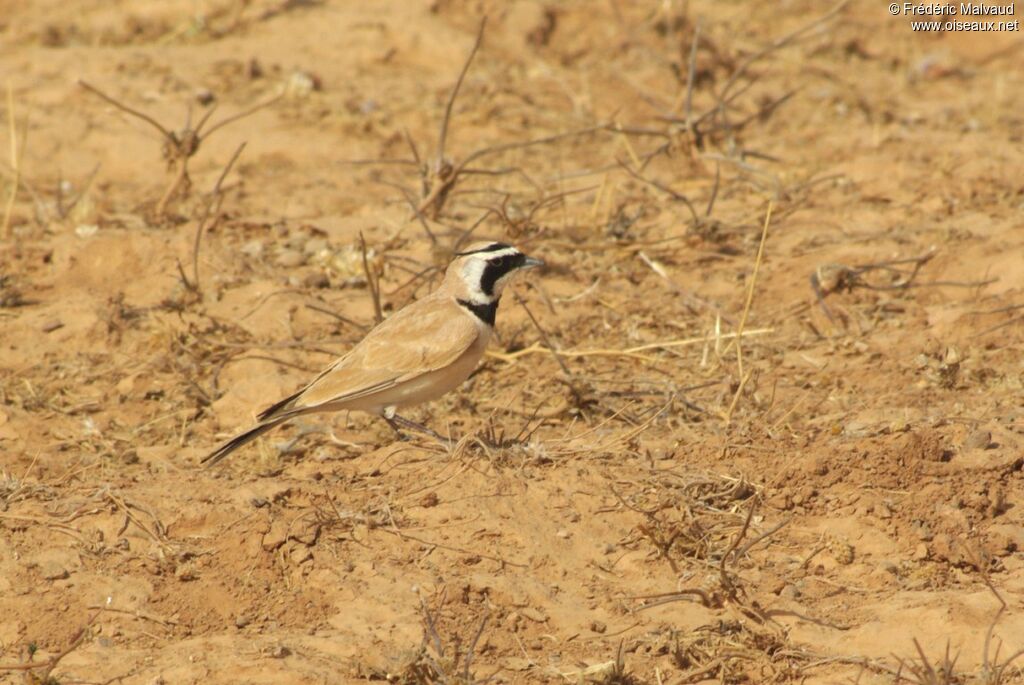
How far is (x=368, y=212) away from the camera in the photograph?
9.29 metres

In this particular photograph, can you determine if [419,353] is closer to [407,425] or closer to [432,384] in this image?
[432,384]

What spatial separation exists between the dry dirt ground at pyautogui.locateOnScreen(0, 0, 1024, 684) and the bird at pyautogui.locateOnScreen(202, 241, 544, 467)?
307 mm

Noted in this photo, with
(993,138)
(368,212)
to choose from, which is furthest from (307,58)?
(993,138)

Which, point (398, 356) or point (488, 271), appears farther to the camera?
point (488, 271)

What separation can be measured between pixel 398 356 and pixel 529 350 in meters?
1.08

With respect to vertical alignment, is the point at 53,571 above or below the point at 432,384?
below

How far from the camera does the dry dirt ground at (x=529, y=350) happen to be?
16.5ft

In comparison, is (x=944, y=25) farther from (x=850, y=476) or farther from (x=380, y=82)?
(x=850, y=476)

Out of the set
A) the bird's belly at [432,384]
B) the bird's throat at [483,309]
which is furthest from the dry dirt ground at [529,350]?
the bird's throat at [483,309]

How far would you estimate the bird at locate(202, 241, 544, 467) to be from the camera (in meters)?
6.33

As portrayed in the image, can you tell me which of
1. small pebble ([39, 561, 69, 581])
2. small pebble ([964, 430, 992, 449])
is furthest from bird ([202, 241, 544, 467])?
small pebble ([964, 430, 992, 449])

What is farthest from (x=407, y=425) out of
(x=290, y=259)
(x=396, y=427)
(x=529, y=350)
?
(x=290, y=259)

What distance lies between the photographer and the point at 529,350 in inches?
287

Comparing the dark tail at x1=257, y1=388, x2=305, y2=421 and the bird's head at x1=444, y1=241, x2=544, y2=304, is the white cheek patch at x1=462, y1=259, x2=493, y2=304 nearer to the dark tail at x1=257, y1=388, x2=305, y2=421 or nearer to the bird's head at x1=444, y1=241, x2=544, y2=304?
the bird's head at x1=444, y1=241, x2=544, y2=304
